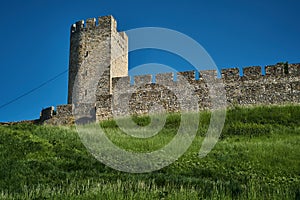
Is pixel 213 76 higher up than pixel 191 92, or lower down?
higher up

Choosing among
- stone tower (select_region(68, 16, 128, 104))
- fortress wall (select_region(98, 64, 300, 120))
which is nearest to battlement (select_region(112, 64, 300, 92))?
fortress wall (select_region(98, 64, 300, 120))

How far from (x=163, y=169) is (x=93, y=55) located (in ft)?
46.9

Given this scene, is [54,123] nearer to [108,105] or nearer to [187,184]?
[108,105]

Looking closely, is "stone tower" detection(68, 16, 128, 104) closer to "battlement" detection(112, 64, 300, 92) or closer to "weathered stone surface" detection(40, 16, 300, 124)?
"weathered stone surface" detection(40, 16, 300, 124)

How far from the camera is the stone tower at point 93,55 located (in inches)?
946

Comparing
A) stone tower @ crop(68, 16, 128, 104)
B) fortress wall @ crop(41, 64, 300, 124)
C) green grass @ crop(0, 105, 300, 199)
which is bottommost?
green grass @ crop(0, 105, 300, 199)

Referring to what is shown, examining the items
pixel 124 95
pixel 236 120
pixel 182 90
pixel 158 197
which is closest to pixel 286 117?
pixel 236 120

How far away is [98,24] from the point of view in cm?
2516

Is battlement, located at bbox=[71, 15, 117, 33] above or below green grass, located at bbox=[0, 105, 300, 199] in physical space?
above

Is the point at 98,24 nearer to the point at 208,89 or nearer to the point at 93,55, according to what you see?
the point at 93,55

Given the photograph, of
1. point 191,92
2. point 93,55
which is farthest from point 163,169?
point 93,55

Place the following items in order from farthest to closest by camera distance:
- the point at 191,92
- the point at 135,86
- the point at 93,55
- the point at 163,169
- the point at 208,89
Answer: the point at 93,55 < the point at 135,86 < the point at 191,92 < the point at 208,89 < the point at 163,169

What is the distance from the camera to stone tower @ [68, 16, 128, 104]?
24031mm

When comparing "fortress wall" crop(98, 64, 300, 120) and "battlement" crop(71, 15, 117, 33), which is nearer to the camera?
"fortress wall" crop(98, 64, 300, 120)
